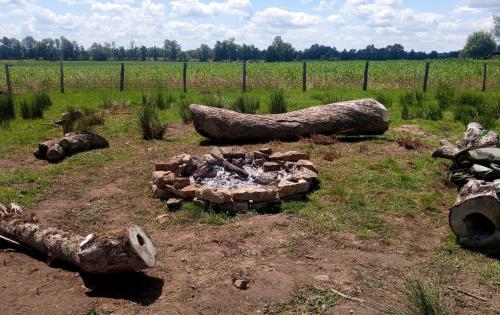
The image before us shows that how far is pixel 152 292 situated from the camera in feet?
14.7

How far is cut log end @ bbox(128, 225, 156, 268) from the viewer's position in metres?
4.33

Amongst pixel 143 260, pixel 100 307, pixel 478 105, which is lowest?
pixel 100 307

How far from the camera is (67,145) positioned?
9555mm

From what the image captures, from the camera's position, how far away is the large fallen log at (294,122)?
1020 centimetres

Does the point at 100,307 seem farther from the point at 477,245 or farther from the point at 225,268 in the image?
the point at 477,245

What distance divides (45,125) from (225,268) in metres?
9.50

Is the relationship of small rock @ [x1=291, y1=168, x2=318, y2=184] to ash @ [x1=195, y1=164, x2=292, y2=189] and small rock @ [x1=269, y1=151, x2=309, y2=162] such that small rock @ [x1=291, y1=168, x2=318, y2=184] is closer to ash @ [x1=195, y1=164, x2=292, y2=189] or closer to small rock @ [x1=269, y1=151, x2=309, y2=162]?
ash @ [x1=195, y1=164, x2=292, y2=189]

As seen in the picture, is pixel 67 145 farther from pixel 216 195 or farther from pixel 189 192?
pixel 216 195

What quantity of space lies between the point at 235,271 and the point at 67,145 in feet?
20.0

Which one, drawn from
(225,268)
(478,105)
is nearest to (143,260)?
(225,268)

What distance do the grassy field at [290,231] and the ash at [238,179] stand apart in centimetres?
70

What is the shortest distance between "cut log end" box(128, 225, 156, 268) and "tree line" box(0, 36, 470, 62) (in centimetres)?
8472

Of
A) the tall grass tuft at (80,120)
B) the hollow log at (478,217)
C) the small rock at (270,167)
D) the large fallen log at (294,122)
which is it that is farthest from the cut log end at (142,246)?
A: the tall grass tuft at (80,120)

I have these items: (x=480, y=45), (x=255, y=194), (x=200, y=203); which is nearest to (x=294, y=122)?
(x=255, y=194)
